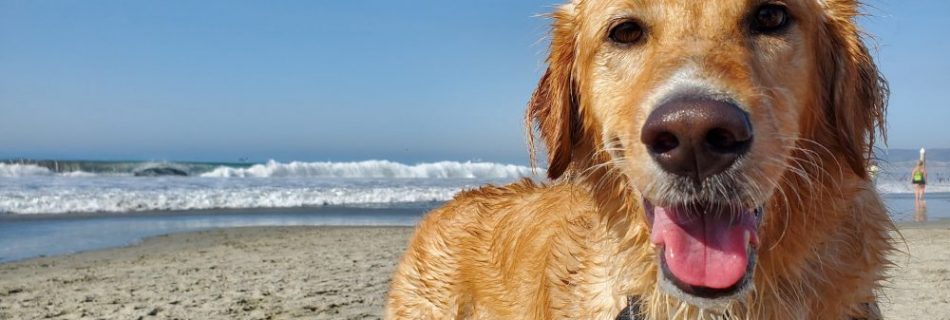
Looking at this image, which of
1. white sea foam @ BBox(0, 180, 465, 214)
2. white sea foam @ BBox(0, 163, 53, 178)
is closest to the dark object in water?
white sea foam @ BBox(0, 163, 53, 178)

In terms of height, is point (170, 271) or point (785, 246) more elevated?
point (785, 246)

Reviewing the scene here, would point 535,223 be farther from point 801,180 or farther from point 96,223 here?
point 96,223

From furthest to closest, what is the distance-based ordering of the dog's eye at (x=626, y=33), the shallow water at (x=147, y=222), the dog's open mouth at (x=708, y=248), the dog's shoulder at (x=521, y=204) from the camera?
1. the shallow water at (x=147, y=222)
2. the dog's shoulder at (x=521, y=204)
3. the dog's eye at (x=626, y=33)
4. the dog's open mouth at (x=708, y=248)

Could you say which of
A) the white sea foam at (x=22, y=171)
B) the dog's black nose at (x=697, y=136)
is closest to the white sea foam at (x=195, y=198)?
the white sea foam at (x=22, y=171)

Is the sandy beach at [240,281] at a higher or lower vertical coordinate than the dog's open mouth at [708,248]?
lower

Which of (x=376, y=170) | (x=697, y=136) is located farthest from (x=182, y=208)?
(x=376, y=170)

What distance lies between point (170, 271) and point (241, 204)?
11899mm

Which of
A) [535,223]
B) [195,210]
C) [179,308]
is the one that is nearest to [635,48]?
[535,223]

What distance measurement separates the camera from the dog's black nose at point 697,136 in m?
1.99

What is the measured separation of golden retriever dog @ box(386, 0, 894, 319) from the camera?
2.23 meters

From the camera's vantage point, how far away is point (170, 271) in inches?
369

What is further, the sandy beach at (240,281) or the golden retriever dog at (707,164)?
the sandy beach at (240,281)

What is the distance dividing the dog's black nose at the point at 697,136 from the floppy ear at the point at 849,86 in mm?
810

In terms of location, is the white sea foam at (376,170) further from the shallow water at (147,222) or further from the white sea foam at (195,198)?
the shallow water at (147,222)
